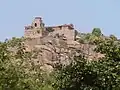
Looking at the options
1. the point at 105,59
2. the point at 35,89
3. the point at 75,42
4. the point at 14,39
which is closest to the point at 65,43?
the point at 75,42

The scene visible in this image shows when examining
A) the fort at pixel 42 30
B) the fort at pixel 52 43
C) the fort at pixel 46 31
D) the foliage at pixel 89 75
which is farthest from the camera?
the fort at pixel 42 30

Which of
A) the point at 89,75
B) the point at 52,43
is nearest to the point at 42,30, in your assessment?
the point at 52,43

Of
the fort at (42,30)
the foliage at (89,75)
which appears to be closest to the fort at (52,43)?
the fort at (42,30)

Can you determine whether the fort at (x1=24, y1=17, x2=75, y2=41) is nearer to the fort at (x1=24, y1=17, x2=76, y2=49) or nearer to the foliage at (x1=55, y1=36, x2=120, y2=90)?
the fort at (x1=24, y1=17, x2=76, y2=49)

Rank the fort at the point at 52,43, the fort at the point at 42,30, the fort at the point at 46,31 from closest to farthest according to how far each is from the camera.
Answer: the fort at the point at 52,43, the fort at the point at 46,31, the fort at the point at 42,30

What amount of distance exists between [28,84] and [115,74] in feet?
18.3

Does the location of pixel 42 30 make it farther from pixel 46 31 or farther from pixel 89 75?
pixel 89 75

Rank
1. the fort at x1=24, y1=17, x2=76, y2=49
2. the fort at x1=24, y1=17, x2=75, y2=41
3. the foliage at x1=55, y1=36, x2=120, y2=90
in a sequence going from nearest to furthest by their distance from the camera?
1. the foliage at x1=55, y1=36, x2=120, y2=90
2. the fort at x1=24, y1=17, x2=76, y2=49
3. the fort at x1=24, y1=17, x2=75, y2=41

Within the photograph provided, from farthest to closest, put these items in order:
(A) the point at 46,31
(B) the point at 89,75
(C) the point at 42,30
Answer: (A) the point at 46,31 < (C) the point at 42,30 < (B) the point at 89,75

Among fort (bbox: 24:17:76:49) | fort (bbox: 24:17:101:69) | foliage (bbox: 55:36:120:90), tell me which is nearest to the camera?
foliage (bbox: 55:36:120:90)

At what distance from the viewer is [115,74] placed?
1577 cm

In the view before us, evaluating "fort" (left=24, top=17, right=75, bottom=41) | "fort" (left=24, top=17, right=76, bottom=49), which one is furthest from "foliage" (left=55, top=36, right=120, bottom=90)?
"fort" (left=24, top=17, right=75, bottom=41)

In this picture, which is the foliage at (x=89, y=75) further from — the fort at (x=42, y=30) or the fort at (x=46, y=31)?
the fort at (x=42, y=30)

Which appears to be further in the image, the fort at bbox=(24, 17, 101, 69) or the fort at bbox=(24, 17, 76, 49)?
the fort at bbox=(24, 17, 76, 49)
